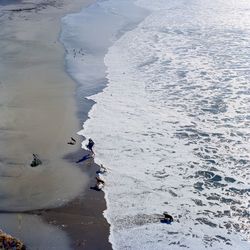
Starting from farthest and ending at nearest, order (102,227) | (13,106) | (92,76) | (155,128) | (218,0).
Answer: (218,0), (92,76), (13,106), (155,128), (102,227)

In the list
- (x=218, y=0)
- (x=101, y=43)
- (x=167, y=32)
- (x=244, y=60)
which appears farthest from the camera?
(x=218, y=0)

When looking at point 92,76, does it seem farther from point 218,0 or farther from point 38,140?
point 218,0

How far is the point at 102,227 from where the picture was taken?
10.9 meters

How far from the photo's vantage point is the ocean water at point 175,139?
1109 cm

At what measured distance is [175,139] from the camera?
1523cm

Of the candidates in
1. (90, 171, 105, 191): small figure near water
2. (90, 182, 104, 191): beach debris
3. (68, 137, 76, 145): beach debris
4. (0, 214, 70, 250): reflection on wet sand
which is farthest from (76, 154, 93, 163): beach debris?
(0, 214, 70, 250): reflection on wet sand

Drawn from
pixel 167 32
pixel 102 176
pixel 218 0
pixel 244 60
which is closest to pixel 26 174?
pixel 102 176

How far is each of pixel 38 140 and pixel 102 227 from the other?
16.3ft

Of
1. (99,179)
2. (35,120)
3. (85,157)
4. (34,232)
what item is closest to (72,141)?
(85,157)

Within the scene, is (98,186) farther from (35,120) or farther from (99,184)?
(35,120)

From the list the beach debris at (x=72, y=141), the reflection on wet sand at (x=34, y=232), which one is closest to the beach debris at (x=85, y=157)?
the beach debris at (x=72, y=141)

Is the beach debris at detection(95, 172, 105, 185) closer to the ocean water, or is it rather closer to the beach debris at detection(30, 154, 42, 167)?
the ocean water

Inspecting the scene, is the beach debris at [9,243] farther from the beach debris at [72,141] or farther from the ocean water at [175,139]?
the beach debris at [72,141]

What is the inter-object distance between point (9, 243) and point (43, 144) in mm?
5462
